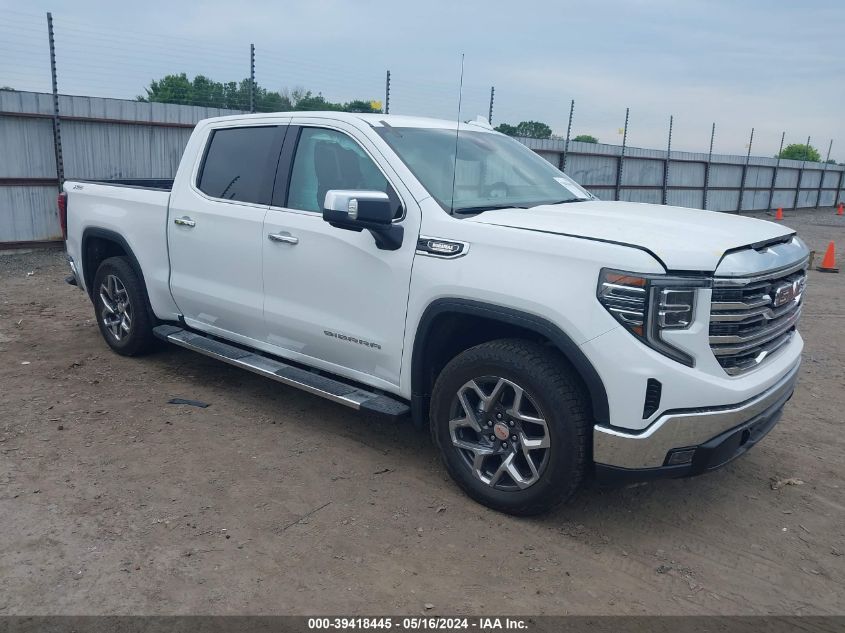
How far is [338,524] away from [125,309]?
3325 millimetres

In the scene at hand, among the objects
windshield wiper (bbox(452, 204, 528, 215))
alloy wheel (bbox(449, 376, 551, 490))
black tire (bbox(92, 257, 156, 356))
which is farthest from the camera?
black tire (bbox(92, 257, 156, 356))

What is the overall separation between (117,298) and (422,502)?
3.56 m

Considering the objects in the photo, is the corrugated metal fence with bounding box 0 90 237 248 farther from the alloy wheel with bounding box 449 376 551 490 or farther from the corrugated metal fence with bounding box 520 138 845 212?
the alloy wheel with bounding box 449 376 551 490

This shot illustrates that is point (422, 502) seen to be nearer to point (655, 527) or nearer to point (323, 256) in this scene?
point (655, 527)

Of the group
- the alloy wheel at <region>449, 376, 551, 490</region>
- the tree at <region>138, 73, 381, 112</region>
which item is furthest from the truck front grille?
the tree at <region>138, 73, 381, 112</region>

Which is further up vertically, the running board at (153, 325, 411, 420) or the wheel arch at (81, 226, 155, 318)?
the wheel arch at (81, 226, 155, 318)

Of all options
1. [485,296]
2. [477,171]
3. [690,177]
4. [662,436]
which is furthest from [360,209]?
[690,177]

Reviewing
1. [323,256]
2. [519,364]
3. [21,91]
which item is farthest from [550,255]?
[21,91]

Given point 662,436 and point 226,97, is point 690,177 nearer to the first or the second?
point 226,97

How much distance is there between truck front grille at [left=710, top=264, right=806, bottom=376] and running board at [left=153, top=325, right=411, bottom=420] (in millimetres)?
1679

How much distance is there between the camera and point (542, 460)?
3.51 m

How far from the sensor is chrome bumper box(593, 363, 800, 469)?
10.4 ft

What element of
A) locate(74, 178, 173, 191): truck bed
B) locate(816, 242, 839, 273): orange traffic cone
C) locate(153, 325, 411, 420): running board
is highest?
locate(74, 178, 173, 191): truck bed
